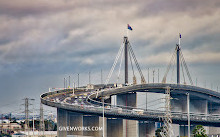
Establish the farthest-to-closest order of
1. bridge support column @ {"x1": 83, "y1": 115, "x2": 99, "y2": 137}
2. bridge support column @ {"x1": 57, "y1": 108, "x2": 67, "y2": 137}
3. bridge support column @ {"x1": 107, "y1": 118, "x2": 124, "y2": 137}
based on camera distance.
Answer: bridge support column @ {"x1": 107, "y1": 118, "x2": 124, "y2": 137} → bridge support column @ {"x1": 83, "y1": 115, "x2": 99, "y2": 137} → bridge support column @ {"x1": 57, "y1": 108, "x2": 67, "y2": 137}

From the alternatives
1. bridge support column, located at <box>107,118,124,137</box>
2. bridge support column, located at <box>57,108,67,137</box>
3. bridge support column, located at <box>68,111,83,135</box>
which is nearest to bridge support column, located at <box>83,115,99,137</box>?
bridge support column, located at <box>68,111,83,135</box>

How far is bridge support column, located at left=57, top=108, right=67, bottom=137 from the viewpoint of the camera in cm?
17175

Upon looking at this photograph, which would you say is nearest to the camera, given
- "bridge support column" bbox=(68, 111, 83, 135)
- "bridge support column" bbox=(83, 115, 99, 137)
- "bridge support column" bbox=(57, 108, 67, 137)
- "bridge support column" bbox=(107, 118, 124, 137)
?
"bridge support column" bbox=(57, 108, 67, 137)

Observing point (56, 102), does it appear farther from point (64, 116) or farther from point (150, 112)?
point (150, 112)

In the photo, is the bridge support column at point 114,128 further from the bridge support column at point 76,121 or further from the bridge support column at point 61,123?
the bridge support column at point 61,123

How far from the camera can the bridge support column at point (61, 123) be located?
172 metres

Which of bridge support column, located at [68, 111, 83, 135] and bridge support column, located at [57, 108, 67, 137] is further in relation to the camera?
bridge support column, located at [68, 111, 83, 135]

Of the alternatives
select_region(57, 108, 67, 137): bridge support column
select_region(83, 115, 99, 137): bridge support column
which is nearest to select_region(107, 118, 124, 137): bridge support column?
select_region(83, 115, 99, 137): bridge support column

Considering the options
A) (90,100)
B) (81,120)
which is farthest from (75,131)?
(90,100)

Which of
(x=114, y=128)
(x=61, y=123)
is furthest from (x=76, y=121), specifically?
(x=114, y=128)

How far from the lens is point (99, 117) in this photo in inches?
7244

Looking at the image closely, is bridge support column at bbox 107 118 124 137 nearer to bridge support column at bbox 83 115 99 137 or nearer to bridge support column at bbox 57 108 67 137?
bridge support column at bbox 83 115 99 137

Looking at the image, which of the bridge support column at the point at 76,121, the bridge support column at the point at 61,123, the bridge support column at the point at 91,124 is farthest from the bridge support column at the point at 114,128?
the bridge support column at the point at 61,123

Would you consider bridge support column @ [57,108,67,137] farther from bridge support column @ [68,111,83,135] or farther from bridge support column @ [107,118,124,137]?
bridge support column @ [107,118,124,137]
